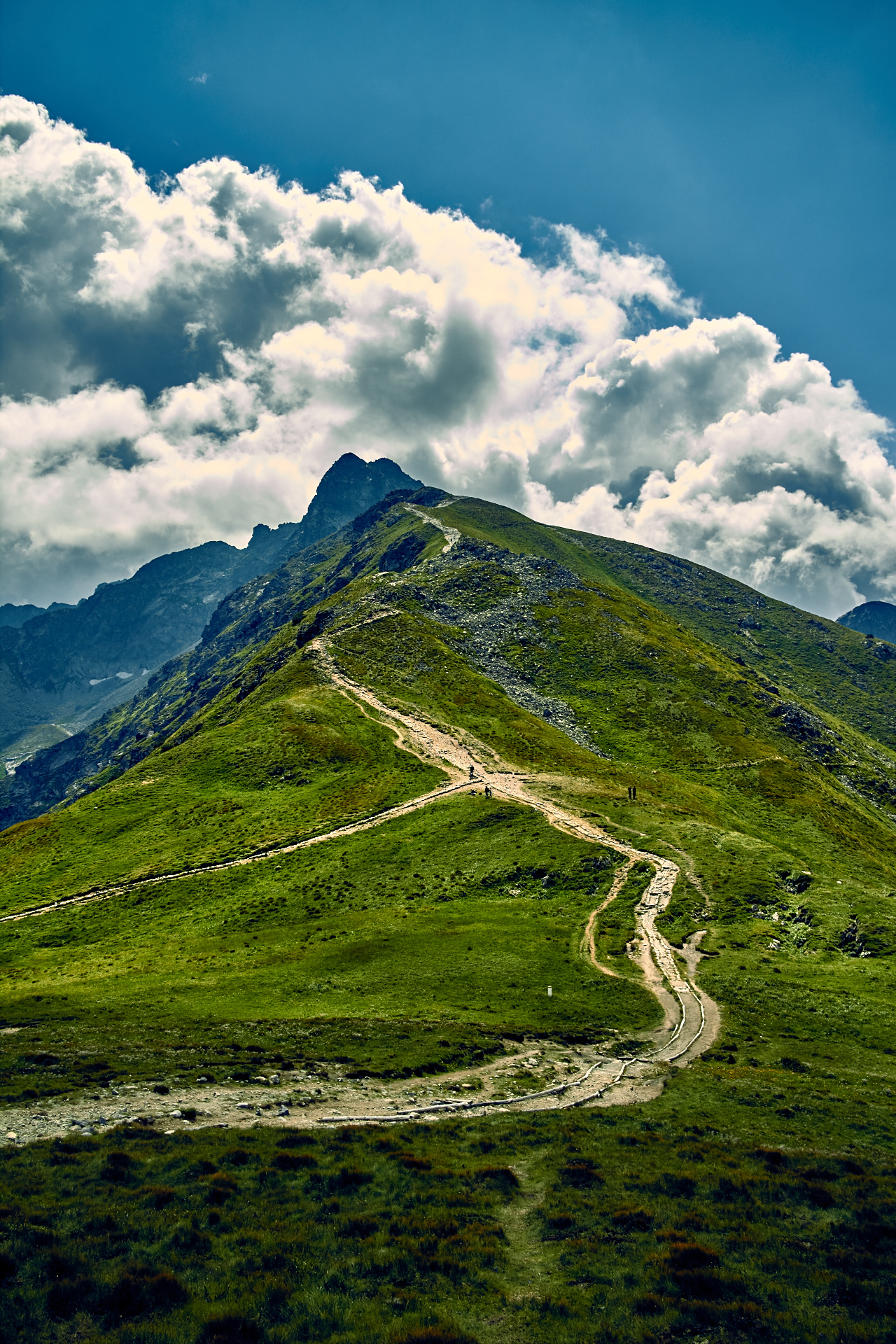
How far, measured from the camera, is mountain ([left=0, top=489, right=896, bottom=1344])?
15.2 m

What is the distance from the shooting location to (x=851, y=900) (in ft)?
190

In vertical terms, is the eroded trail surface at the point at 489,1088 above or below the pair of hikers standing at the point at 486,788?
below

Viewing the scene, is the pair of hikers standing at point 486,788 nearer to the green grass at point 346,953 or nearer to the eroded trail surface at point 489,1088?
the green grass at point 346,953

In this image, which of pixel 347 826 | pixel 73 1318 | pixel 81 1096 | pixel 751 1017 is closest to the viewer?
pixel 73 1318

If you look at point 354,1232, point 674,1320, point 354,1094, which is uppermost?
point 674,1320

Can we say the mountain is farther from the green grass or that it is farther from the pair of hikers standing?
the pair of hikers standing

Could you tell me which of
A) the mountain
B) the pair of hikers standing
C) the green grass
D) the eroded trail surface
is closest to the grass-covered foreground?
the mountain

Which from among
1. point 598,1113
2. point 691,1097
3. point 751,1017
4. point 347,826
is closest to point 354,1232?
point 598,1113

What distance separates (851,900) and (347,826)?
194 feet

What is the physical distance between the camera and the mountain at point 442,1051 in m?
15.2

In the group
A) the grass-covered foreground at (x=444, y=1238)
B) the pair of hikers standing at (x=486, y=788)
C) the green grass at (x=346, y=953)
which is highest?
the pair of hikers standing at (x=486, y=788)

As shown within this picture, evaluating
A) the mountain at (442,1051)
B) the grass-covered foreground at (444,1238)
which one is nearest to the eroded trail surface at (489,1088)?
the mountain at (442,1051)

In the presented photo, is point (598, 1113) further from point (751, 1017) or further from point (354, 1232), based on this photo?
point (751, 1017)

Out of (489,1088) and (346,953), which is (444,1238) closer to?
(489,1088)
